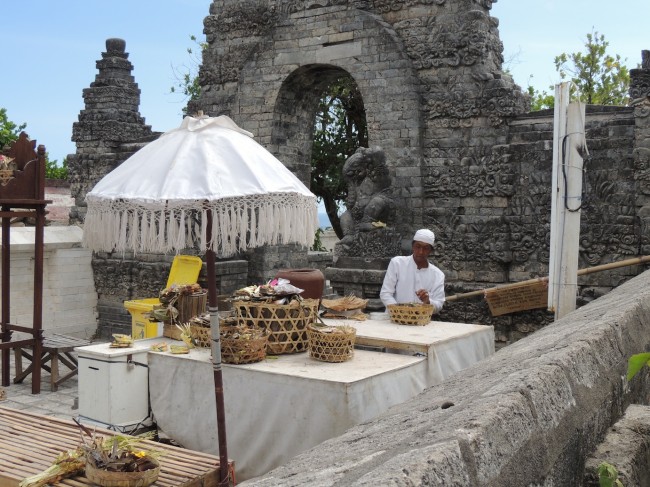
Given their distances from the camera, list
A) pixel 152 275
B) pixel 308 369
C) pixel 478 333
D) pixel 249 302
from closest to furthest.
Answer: pixel 308 369 < pixel 249 302 < pixel 478 333 < pixel 152 275

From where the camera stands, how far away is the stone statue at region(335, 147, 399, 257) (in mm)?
9336

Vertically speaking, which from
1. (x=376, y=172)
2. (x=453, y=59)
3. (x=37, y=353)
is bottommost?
(x=37, y=353)

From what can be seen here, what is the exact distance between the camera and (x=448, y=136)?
9.58 m

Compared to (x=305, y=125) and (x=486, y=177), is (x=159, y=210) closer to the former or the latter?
(x=486, y=177)

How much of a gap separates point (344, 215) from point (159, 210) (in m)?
6.07

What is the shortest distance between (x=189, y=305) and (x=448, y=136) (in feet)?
17.3

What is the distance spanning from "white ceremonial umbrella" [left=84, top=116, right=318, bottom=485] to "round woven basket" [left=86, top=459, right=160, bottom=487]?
442 mm

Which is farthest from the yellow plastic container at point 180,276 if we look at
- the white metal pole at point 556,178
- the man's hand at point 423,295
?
the white metal pole at point 556,178

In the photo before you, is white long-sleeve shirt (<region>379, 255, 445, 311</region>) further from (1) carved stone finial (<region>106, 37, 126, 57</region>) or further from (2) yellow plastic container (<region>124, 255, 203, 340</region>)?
(1) carved stone finial (<region>106, 37, 126, 57</region>)

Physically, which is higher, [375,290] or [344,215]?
[344,215]

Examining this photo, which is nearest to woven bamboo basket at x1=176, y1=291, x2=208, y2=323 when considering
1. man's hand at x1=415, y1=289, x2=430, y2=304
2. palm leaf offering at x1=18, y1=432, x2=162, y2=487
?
man's hand at x1=415, y1=289, x2=430, y2=304

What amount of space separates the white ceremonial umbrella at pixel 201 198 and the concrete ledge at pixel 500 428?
1.56m

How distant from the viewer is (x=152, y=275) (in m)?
11.6

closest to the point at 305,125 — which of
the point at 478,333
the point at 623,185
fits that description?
the point at 623,185
